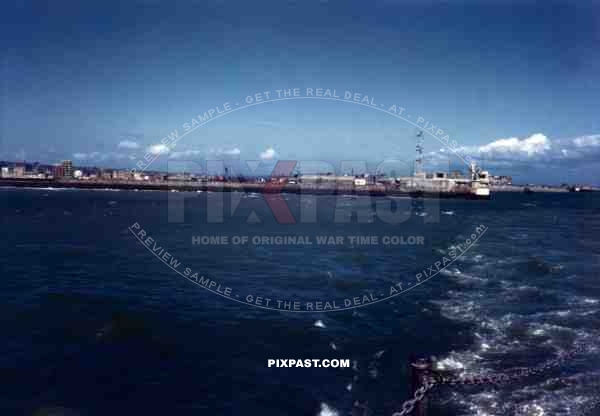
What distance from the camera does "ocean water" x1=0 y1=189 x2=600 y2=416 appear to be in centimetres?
940

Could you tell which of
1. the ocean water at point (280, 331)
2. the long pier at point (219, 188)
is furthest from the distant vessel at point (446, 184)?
the ocean water at point (280, 331)

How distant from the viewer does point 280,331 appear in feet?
43.6

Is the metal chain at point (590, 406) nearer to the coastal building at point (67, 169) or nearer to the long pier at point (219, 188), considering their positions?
the long pier at point (219, 188)

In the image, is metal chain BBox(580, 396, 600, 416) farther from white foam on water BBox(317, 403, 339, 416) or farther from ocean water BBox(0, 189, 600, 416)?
white foam on water BBox(317, 403, 339, 416)

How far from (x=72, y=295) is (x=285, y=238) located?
17.7m

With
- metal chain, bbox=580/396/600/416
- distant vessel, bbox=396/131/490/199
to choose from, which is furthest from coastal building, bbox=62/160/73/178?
metal chain, bbox=580/396/600/416

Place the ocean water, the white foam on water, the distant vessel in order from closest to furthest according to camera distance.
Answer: the white foam on water < the ocean water < the distant vessel

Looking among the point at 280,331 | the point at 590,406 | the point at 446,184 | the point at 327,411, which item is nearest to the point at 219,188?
the point at 446,184

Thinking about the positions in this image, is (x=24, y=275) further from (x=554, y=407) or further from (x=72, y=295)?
(x=554, y=407)

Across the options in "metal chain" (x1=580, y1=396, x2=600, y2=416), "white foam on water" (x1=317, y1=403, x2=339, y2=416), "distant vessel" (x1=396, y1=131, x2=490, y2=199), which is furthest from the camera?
"distant vessel" (x1=396, y1=131, x2=490, y2=199)

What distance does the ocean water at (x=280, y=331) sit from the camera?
940cm

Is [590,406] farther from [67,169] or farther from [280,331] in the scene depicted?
[67,169]

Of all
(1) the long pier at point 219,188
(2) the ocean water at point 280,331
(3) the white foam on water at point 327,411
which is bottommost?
(3) the white foam on water at point 327,411

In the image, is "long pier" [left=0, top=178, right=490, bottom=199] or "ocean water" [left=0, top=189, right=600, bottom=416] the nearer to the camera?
"ocean water" [left=0, top=189, right=600, bottom=416]
